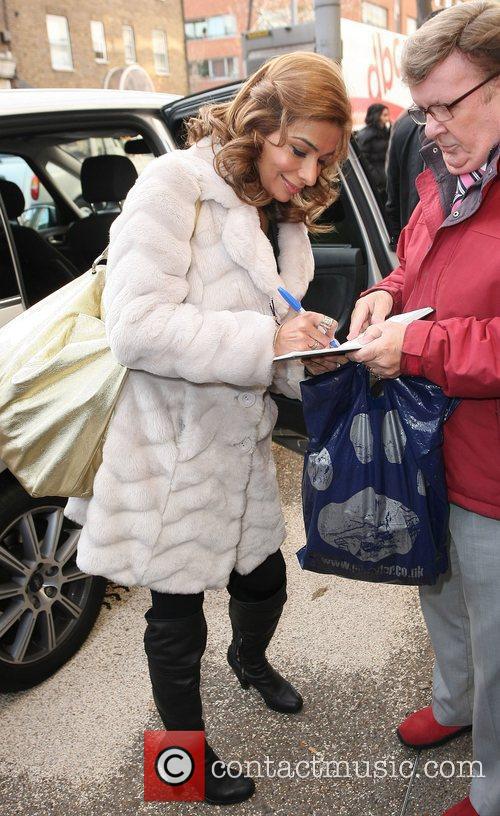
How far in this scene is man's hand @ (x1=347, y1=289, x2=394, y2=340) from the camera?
1.92 meters

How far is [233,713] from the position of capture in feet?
8.16

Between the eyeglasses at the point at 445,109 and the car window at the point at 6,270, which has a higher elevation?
the eyeglasses at the point at 445,109

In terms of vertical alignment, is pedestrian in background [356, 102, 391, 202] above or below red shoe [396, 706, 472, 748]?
above

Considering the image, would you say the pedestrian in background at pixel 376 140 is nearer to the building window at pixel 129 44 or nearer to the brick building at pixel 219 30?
the building window at pixel 129 44

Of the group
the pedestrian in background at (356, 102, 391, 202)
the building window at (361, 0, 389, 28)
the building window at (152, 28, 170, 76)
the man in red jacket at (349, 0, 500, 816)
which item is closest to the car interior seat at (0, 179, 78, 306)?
the man in red jacket at (349, 0, 500, 816)

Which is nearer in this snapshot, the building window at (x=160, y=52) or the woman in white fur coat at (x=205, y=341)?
the woman in white fur coat at (x=205, y=341)

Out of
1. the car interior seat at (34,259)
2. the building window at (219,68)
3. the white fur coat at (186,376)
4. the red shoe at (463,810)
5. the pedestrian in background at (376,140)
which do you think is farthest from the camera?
the building window at (219,68)

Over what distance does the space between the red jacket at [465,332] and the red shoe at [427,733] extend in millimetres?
928

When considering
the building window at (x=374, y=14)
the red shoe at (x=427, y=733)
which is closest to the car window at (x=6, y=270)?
the red shoe at (x=427, y=733)

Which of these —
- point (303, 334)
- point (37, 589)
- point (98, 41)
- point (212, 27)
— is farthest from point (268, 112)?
point (212, 27)

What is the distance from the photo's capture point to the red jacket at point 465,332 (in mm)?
1501

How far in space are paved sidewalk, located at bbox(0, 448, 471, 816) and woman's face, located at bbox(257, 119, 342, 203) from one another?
1.67m

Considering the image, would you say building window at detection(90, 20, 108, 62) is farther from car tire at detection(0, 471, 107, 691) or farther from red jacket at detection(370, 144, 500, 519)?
red jacket at detection(370, 144, 500, 519)

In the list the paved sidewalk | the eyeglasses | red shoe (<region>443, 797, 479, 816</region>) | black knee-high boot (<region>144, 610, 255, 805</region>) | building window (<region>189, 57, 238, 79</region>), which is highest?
the eyeglasses
